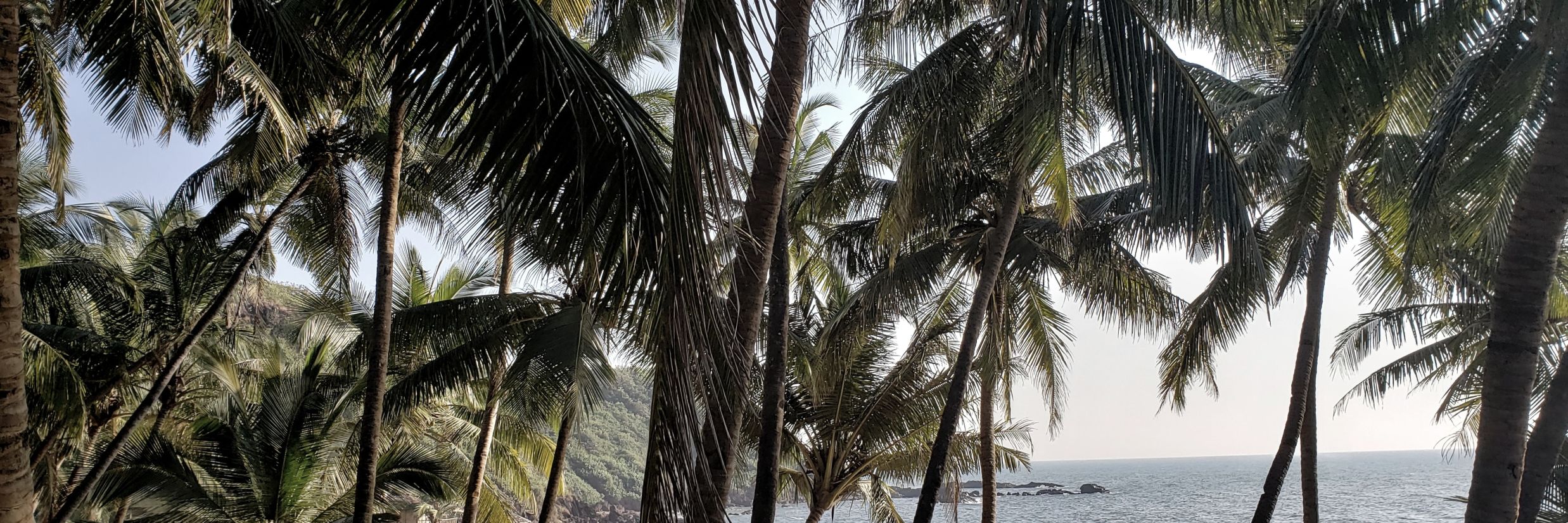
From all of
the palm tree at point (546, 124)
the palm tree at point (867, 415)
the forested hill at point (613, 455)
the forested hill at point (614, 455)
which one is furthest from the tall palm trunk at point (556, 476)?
the forested hill at point (613, 455)

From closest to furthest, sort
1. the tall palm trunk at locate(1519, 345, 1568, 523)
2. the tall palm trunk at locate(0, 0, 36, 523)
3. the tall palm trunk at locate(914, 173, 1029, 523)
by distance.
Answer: the tall palm trunk at locate(0, 0, 36, 523), the tall palm trunk at locate(1519, 345, 1568, 523), the tall palm trunk at locate(914, 173, 1029, 523)

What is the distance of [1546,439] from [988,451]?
20.2ft

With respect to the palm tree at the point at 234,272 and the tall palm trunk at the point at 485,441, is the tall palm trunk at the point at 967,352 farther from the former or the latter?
the palm tree at the point at 234,272

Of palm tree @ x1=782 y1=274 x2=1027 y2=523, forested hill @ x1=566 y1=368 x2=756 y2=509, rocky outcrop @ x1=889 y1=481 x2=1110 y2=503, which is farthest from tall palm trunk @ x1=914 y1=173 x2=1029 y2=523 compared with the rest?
rocky outcrop @ x1=889 y1=481 x2=1110 y2=503

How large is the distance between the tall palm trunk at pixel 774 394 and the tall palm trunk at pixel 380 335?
3.62 m

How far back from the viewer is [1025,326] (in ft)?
36.7

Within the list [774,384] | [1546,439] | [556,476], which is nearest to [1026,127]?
[774,384]

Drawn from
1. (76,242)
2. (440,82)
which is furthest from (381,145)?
(440,82)

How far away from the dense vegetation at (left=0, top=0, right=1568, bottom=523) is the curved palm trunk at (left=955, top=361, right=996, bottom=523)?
3.1 inches

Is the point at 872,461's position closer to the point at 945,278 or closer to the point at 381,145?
the point at 945,278

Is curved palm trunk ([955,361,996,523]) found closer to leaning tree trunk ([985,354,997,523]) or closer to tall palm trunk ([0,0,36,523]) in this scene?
leaning tree trunk ([985,354,997,523])

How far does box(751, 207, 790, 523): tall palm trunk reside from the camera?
5.37 m

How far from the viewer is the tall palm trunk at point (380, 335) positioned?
7281mm

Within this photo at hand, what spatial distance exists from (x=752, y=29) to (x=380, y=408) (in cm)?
719
